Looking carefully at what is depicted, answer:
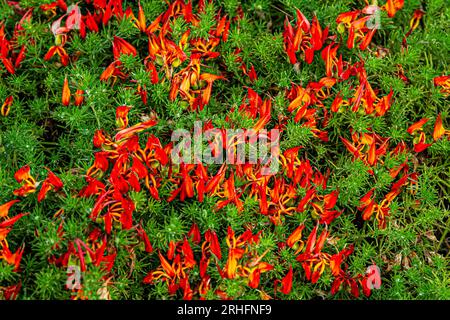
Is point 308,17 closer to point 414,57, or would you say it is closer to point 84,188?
point 414,57

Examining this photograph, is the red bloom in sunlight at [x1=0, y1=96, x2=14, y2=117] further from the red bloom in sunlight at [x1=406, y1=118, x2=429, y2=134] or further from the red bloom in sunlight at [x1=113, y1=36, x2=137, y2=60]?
the red bloom in sunlight at [x1=406, y1=118, x2=429, y2=134]

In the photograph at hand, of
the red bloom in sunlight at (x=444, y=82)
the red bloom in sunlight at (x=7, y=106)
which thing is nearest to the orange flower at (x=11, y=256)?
the red bloom in sunlight at (x=7, y=106)

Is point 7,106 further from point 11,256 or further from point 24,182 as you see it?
point 11,256

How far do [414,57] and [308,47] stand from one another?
56cm

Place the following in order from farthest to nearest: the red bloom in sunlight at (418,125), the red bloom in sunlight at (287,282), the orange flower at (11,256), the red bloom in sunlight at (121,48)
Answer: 1. the red bloom in sunlight at (418,125)
2. the red bloom in sunlight at (121,48)
3. the red bloom in sunlight at (287,282)
4. the orange flower at (11,256)

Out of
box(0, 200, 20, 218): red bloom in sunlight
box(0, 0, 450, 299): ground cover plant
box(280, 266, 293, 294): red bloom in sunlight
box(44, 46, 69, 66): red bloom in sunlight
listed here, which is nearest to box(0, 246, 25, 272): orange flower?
box(0, 0, 450, 299): ground cover plant

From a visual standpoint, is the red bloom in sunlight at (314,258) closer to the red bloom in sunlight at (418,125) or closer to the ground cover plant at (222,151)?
the ground cover plant at (222,151)

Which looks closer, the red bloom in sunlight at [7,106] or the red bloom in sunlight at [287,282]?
the red bloom in sunlight at [287,282]

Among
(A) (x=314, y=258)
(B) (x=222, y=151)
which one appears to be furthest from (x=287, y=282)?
(B) (x=222, y=151)

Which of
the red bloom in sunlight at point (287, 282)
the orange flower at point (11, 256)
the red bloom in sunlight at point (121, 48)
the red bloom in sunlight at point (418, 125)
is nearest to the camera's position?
the orange flower at point (11, 256)

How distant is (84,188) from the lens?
242cm

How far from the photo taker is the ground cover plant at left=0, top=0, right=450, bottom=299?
7.80 feet

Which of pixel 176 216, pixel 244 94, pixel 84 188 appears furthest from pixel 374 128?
pixel 84 188

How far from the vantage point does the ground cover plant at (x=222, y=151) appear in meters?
2.38
